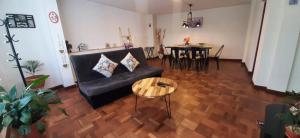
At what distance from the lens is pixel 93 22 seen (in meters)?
4.02

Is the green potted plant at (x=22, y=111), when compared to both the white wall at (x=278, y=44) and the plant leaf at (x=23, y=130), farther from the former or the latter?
the white wall at (x=278, y=44)

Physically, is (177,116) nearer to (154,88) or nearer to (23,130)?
(154,88)

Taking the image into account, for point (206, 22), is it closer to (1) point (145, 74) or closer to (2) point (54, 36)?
(1) point (145, 74)

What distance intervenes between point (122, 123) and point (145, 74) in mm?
1192

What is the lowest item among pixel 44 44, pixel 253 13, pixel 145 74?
pixel 145 74

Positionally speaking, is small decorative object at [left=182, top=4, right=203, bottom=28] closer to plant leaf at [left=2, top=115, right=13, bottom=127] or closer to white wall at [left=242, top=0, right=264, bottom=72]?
white wall at [left=242, top=0, right=264, bottom=72]

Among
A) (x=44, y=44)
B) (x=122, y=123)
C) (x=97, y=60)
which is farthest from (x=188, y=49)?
(x=44, y=44)

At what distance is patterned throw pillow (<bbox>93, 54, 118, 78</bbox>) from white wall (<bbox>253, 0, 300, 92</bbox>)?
305 centimetres

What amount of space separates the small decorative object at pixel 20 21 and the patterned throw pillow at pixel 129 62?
6.61 ft

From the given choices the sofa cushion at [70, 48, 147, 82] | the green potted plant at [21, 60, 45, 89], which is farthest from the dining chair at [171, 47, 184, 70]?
the green potted plant at [21, 60, 45, 89]

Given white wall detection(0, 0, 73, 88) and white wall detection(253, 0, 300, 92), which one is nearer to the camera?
white wall detection(253, 0, 300, 92)

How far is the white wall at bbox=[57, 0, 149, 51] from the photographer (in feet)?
11.3

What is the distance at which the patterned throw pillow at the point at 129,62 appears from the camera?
9.80 ft

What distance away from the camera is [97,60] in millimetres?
2760
